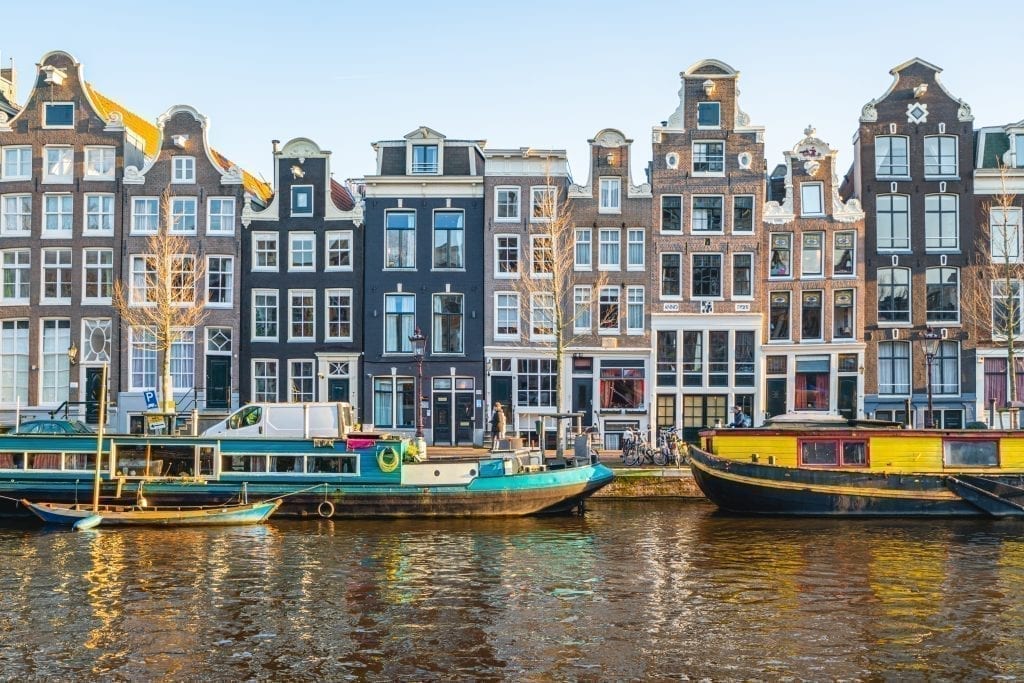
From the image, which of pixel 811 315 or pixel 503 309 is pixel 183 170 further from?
pixel 811 315

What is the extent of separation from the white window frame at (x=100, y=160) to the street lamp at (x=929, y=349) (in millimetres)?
35516

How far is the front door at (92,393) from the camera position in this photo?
46562 mm

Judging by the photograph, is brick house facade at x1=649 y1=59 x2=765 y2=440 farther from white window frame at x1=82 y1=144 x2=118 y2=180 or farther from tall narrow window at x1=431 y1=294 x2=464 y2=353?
white window frame at x1=82 y1=144 x2=118 y2=180

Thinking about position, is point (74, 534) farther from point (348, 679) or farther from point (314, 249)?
point (314, 249)

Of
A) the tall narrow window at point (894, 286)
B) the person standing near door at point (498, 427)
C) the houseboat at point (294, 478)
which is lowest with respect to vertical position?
the houseboat at point (294, 478)

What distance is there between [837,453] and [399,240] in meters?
22.1

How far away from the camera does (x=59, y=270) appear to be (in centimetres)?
4788

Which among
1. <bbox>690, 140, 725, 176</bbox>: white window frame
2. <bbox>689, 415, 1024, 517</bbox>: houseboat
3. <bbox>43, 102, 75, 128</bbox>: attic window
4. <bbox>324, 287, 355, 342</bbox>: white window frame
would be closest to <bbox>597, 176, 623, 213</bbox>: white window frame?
<bbox>690, 140, 725, 176</bbox>: white window frame

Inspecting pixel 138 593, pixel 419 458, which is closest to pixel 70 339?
pixel 419 458

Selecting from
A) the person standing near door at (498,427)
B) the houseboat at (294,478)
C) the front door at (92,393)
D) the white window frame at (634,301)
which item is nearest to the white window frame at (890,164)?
the white window frame at (634,301)

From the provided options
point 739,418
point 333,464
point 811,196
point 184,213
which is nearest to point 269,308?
point 184,213

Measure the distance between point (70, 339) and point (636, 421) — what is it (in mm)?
25541

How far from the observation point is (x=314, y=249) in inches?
1874

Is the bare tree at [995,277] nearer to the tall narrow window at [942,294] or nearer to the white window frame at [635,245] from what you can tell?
the tall narrow window at [942,294]
